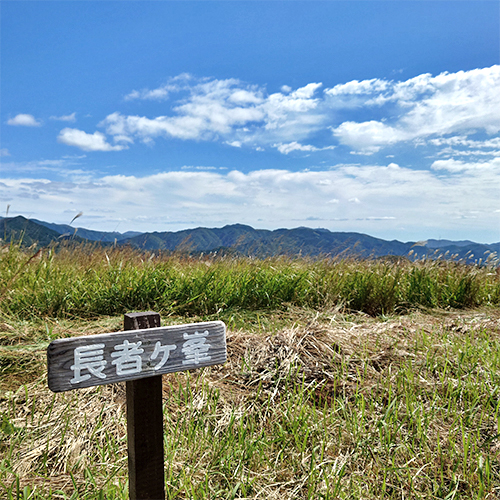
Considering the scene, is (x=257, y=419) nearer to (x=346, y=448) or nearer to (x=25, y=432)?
(x=346, y=448)

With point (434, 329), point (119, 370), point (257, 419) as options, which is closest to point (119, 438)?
point (257, 419)

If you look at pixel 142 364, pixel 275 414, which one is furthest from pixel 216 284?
pixel 142 364

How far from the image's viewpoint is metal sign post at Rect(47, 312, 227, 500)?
1.63 meters

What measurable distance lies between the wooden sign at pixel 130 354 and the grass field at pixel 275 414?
25.3 inches

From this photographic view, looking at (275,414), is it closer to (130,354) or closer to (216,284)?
(130,354)

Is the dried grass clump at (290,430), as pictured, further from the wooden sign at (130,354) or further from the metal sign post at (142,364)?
the wooden sign at (130,354)

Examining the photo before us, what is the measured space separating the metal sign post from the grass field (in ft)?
0.95

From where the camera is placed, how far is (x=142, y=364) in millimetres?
1738

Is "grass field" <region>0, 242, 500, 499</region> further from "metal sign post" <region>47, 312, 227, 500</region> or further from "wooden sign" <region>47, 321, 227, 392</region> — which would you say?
"wooden sign" <region>47, 321, 227, 392</region>

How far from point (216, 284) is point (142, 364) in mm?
3785

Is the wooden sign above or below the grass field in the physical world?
above

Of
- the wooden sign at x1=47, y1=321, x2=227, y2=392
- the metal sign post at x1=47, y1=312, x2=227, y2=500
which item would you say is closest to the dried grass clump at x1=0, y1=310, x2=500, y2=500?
the metal sign post at x1=47, y1=312, x2=227, y2=500

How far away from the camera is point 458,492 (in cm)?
228

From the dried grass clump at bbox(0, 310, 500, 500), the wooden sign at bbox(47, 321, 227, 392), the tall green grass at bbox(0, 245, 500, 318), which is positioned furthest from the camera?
the tall green grass at bbox(0, 245, 500, 318)
